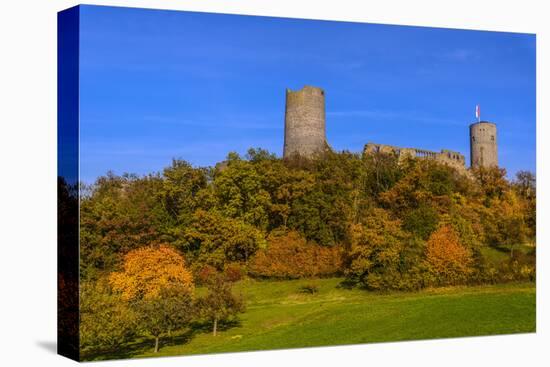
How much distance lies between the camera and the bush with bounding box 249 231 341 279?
14781 millimetres

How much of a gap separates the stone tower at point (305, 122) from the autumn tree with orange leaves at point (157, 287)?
8.03 feet

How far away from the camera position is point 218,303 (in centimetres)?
1415

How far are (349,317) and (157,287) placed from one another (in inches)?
117

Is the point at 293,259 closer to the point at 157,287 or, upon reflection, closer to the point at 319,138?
the point at 319,138

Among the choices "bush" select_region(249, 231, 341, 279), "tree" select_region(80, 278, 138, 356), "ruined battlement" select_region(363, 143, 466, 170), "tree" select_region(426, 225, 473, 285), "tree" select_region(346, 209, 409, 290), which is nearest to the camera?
"tree" select_region(80, 278, 138, 356)

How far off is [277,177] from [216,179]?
1061 mm

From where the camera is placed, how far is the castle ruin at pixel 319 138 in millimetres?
14883

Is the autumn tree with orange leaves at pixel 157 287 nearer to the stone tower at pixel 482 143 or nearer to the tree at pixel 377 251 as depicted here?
the tree at pixel 377 251

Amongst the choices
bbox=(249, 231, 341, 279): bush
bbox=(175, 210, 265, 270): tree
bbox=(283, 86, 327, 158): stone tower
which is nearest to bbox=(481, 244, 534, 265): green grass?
bbox=(249, 231, 341, 279): bush

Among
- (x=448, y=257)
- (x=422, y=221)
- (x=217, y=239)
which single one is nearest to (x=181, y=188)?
(x=217, y=239)

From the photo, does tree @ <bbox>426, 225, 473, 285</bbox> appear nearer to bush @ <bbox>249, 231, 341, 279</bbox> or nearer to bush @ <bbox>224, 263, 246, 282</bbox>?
bush @ <bbox>249, 231, 341, 279</bbox>

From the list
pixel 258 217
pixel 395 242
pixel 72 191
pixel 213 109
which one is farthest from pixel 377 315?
pixel 72 191

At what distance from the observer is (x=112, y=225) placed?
1337 cm

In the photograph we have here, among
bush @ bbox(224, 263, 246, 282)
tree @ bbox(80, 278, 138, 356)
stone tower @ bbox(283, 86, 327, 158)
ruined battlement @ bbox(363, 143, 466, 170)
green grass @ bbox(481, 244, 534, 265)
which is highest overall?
stone tower @ bbox(283, 86, 327, 158)
